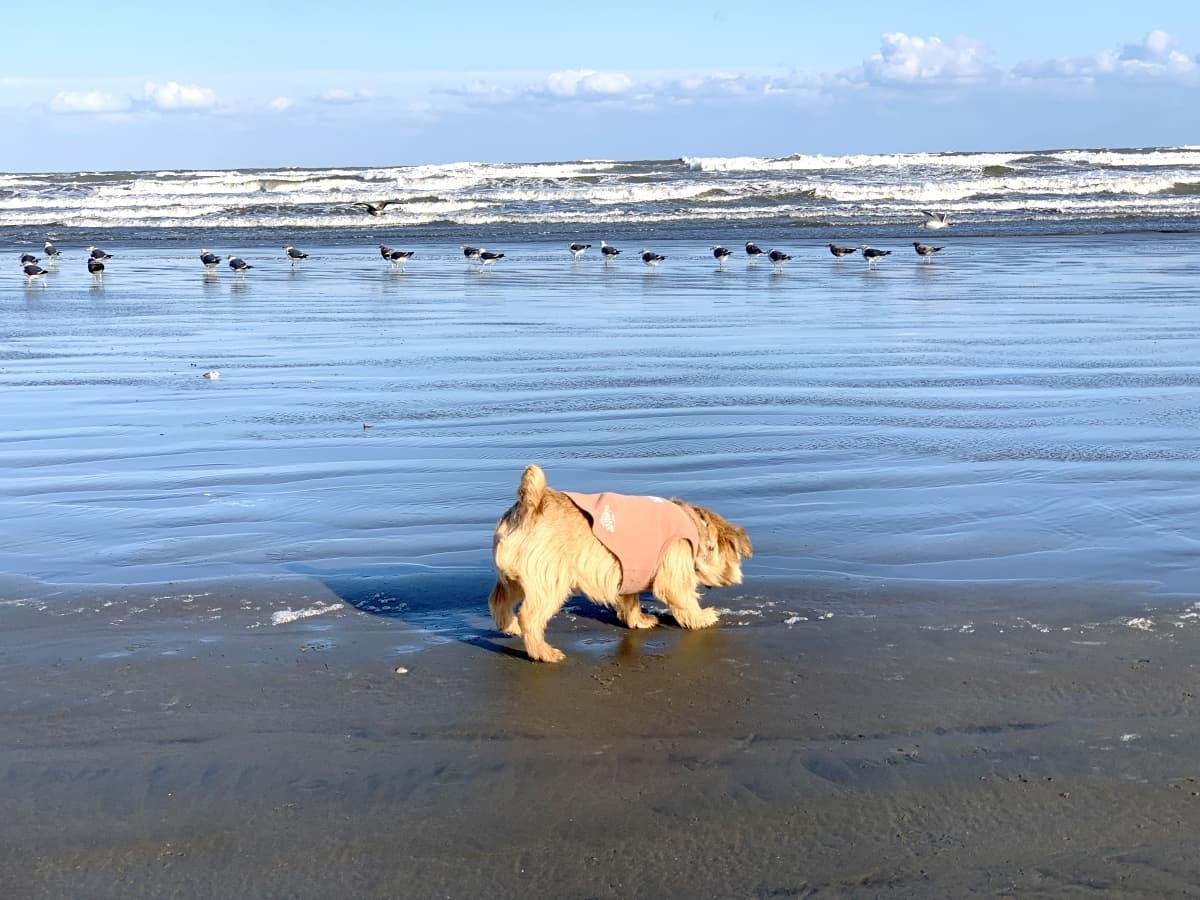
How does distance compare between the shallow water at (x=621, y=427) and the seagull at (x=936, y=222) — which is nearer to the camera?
the shallow water at (x=621, y=427)

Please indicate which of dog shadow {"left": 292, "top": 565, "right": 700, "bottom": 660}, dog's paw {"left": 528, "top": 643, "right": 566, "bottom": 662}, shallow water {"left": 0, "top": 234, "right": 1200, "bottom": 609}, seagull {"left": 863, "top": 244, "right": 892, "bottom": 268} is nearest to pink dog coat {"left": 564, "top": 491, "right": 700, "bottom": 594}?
dog shadow {"left": 292, "top": 565, "right": 700, "bottom": 660}

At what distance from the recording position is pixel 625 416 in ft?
33.0

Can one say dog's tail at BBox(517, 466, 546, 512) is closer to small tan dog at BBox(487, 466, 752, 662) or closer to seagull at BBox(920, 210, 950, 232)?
small tan dog at BBox(487, 466, 752, 662)

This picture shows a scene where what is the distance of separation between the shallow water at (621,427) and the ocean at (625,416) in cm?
4

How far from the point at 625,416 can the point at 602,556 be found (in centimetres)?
476

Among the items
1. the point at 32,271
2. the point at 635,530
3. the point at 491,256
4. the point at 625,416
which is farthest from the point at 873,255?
the point at 635,530

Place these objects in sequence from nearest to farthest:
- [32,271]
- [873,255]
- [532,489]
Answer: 1. [532,489]
2. [32,271]
3. [873,255]

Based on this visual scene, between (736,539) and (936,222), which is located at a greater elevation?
(936,222)

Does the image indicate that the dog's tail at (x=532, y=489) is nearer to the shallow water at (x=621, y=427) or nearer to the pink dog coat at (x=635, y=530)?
the pink dog coat at (x=635, y=530)

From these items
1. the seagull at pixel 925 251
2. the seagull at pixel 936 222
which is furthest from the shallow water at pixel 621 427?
the seagull at pixel 936 222

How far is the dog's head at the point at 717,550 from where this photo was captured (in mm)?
5707

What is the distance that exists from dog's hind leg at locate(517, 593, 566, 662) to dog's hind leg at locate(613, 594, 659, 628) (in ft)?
1.57

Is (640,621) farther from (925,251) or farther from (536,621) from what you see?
(925,251)

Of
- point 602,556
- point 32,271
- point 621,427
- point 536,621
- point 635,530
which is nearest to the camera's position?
point 536,621
